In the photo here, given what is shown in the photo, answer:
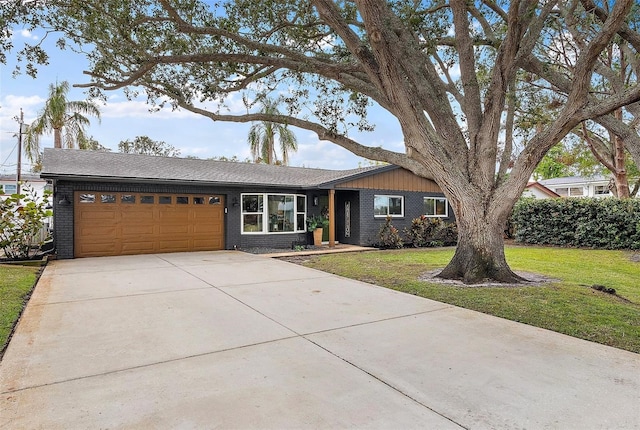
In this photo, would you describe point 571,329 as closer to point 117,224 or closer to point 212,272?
point 212,272

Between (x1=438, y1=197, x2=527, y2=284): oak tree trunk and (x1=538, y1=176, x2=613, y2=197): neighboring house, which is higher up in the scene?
(x1=538, y1=176, x2=613, y2=197): neighboring house

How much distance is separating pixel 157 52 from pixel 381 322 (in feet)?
24.6

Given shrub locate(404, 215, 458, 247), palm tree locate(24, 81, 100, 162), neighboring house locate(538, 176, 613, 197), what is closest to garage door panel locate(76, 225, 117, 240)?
shrub locate(404, 215, 458, 247)

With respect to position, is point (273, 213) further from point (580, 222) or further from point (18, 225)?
point (580, 222)

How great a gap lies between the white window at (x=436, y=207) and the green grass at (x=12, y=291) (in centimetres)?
1383

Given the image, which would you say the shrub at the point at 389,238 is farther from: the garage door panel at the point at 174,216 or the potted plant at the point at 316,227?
the garage door panel at the point at 174,216

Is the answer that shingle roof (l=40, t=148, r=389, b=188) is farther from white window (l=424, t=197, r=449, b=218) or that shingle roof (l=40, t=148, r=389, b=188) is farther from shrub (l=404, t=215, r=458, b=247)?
white window (l=424, t=197, r=449, b=218)

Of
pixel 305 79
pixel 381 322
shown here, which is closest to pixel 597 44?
pixel 381 322

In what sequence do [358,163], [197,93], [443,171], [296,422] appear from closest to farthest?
[296,422]
[443,171]
[197,93]
[358,163]

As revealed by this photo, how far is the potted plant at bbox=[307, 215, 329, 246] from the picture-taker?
580 inches

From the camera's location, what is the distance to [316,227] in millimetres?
14750

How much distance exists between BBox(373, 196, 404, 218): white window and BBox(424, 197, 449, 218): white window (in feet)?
4.75

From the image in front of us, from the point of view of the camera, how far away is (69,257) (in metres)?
10.8

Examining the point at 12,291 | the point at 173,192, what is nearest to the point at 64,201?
Result: the point at 173,192
